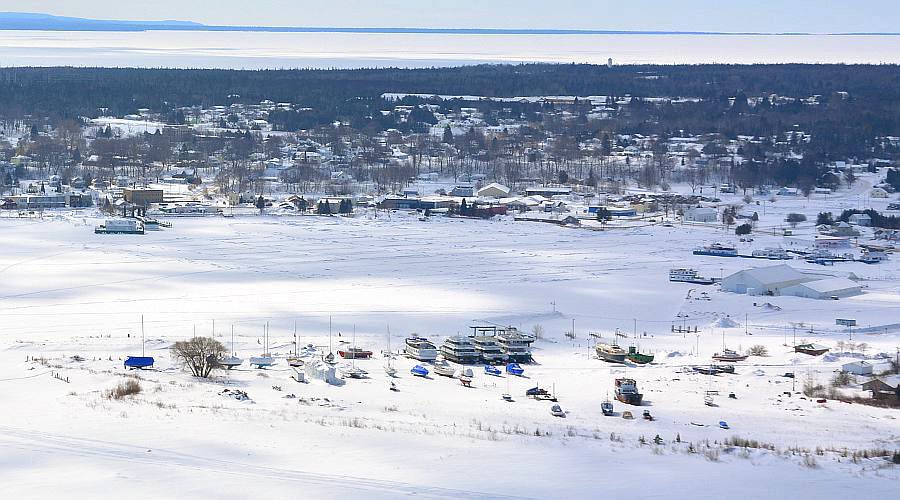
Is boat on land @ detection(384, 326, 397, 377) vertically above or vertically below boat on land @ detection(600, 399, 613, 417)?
below

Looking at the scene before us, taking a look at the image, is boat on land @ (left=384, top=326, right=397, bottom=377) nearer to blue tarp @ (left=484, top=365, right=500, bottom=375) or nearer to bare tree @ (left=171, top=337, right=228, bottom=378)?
blue tarp @ (left=484, top=365, right=500, bottom=375)

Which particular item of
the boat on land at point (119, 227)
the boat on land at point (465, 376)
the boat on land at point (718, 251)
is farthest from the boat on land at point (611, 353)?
the boat on land at point (119, 227)

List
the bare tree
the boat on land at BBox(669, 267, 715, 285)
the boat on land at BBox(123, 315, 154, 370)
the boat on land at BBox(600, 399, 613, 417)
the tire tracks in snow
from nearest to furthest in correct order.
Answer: the tire tracks in snow < the boat on land at BBox(600, 399, 613, 417) < the bare tree < the boat on land at BBox(123, 315, 154, 370) < the boat on land at BBox(669, 267, 715, 285)

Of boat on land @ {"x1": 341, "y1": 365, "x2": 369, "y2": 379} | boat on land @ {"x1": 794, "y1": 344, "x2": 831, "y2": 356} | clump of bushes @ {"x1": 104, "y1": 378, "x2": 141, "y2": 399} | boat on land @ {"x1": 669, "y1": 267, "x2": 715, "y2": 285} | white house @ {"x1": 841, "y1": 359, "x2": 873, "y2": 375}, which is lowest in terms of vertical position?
boat on land @ {"x1": 341, "y1": 365, "x2": 369, "y2": 379}

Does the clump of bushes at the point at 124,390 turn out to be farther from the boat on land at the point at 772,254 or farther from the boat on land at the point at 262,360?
the boat on land at the point at 772,254

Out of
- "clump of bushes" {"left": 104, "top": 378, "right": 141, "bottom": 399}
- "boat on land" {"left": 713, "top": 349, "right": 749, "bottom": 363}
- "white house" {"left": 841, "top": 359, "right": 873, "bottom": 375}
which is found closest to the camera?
"clump of bushes" {"left": 104, "top": 378, "right": 141, "bottom": 399}

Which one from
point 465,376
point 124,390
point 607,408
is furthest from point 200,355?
point 607,408

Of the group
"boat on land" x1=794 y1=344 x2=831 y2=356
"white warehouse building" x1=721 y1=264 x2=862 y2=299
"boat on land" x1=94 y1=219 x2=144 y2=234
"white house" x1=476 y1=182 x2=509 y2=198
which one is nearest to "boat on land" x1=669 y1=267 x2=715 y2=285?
"white warehouse building" x1=721 y1=264 x2=862 y2=299

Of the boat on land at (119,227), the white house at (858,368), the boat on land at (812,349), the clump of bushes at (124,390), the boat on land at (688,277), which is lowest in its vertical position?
the boat on land at (119,227)
